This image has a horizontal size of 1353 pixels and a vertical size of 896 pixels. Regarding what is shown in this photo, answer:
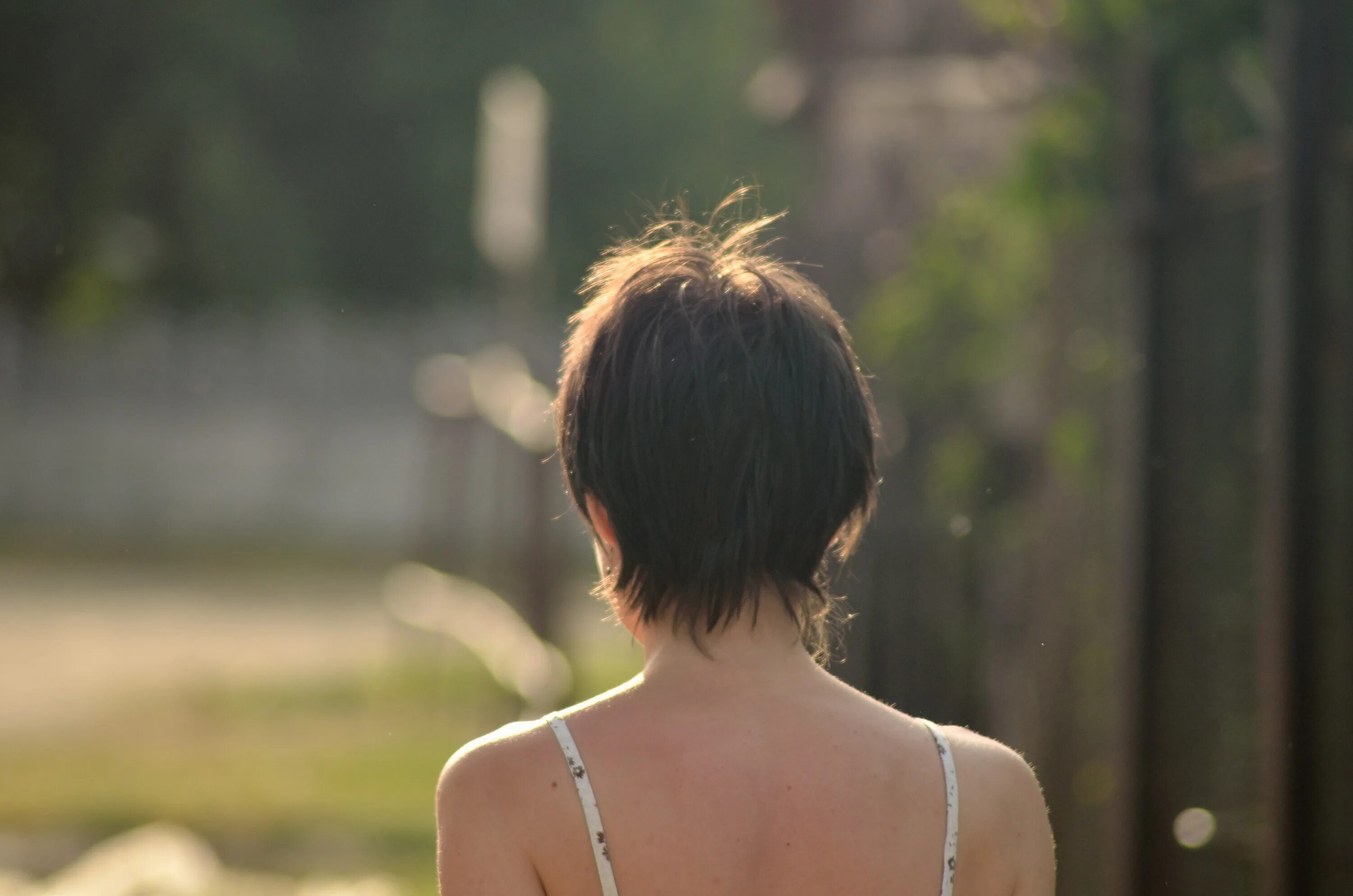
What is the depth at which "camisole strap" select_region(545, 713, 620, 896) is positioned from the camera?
61.4 inches

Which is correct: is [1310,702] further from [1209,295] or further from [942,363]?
[942,363]

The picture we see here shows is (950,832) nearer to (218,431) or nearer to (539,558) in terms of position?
(539,558)

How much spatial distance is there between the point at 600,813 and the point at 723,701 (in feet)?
0.51

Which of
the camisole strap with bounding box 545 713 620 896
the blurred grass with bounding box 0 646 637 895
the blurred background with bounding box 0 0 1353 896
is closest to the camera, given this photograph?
the camisole strap with bounding box 545 713 620 896

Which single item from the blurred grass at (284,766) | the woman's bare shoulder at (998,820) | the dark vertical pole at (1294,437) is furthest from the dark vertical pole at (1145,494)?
the blurred grass at (284,766)

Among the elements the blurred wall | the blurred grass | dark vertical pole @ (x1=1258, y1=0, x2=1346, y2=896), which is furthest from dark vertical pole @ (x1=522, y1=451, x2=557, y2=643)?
the blurred wall

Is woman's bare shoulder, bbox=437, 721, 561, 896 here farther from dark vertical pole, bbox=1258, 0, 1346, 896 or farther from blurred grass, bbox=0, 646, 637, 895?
blurred grass, bbox=0, 646, 637, 895

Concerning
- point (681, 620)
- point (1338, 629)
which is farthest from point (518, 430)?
point (681, 620)

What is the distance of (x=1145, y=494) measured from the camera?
3.17 metres

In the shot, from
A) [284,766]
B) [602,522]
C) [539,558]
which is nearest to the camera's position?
[602,522]

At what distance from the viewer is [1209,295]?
3.03 meters

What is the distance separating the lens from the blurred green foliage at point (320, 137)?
20.6 metres

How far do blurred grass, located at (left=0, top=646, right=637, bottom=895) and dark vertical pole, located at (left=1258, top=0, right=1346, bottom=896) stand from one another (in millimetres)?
3292

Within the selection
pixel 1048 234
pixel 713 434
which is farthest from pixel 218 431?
pixel 713 434
